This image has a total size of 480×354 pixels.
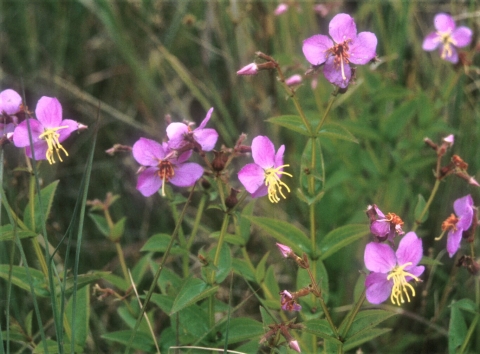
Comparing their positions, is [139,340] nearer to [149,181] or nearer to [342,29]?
[149,181]

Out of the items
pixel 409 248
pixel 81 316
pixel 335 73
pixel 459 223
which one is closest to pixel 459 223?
pixel 459 223

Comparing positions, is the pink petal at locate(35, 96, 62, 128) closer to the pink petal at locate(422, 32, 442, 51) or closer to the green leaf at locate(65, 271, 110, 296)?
the green leaf at locate(65, 271, 110, 296)

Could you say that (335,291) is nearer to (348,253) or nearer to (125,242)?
(348,253)

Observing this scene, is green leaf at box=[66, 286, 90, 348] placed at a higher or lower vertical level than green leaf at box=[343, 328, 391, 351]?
higher

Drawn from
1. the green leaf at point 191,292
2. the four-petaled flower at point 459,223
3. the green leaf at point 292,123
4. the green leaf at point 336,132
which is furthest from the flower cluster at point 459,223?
the green leaf at point 191,292

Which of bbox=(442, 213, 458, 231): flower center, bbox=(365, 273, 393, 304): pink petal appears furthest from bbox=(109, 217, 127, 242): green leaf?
bbox=(442, 213, 458, 231): flower center
